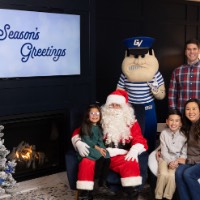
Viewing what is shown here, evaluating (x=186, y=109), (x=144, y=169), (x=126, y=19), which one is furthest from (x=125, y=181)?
(x=126, y=19)

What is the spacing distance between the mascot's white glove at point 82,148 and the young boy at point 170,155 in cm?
61

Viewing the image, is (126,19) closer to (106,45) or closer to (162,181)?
(106,45)

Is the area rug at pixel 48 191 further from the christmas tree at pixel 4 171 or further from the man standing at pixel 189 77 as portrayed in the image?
the man standing at pixel 189 77

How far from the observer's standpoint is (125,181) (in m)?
2.99

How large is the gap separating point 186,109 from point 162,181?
624 mm

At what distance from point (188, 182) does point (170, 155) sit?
334mm

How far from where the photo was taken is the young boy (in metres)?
2.98

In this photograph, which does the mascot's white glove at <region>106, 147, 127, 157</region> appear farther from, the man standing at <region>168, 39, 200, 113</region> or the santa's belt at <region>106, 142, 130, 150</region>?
the man standing at <region>168, 39, 200, 113</region>

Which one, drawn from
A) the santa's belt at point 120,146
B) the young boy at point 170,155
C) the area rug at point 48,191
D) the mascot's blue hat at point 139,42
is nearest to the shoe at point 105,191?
the area rug at point 48,191

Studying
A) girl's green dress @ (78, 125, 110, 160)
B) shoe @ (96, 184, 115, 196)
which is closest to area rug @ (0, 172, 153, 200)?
shoe @ (96, 184, 115, 196)

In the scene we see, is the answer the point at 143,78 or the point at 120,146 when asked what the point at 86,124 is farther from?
the point at 143,78

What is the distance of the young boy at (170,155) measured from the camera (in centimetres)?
298

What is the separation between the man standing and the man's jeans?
2.78 ft

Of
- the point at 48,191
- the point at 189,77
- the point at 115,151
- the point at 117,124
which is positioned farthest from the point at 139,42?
the point at 48,191
